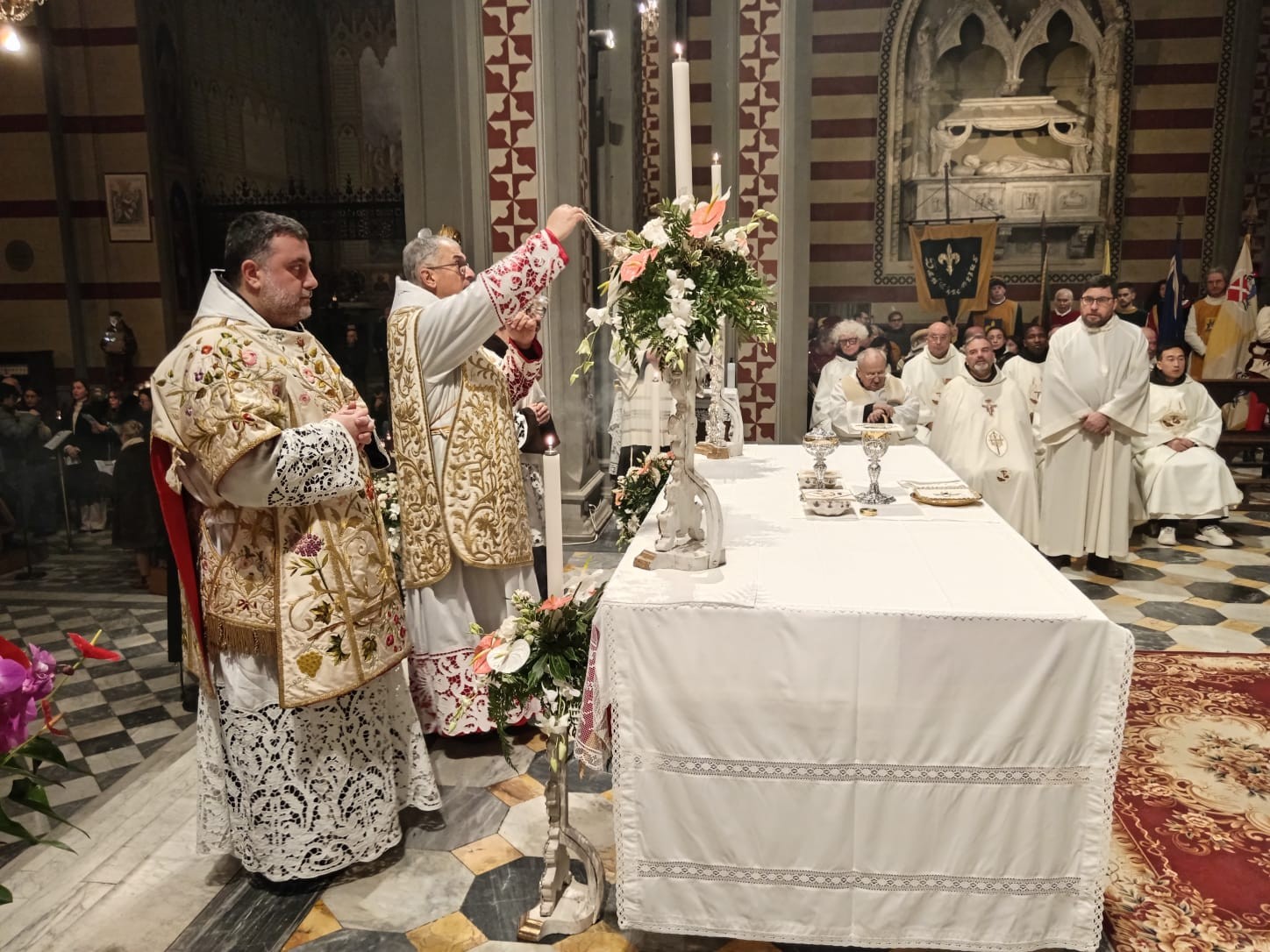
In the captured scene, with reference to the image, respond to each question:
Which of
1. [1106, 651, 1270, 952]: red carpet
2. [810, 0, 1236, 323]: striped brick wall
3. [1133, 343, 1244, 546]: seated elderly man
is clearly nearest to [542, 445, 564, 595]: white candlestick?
[1106, 651, 1270, 952]: red carpet

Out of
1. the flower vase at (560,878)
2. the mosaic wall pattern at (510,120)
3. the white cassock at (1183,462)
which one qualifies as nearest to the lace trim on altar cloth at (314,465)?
the flower vase at (560,878)

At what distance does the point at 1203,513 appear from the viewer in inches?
273

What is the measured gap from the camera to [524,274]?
2.98 metres

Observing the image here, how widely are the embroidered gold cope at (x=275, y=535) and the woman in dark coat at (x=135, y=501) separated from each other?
3221 millimetres

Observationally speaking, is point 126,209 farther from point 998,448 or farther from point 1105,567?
→ point 1105,567

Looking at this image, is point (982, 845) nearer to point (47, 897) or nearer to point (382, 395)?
point (47, 897)

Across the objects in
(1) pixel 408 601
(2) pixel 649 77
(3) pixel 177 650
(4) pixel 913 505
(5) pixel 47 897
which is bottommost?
(5) pixel 47 897

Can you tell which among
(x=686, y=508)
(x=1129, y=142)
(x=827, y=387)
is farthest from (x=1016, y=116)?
(x=686, y=508)

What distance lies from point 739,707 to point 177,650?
2.99 meters

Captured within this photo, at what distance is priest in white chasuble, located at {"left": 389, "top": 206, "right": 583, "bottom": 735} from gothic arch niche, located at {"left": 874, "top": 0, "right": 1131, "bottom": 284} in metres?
10.2

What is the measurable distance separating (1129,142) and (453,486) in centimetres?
1170

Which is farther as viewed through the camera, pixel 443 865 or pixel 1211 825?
pixel 1211 825

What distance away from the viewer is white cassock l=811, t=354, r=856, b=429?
5.53 metres

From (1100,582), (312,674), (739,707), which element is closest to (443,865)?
(312,674)
